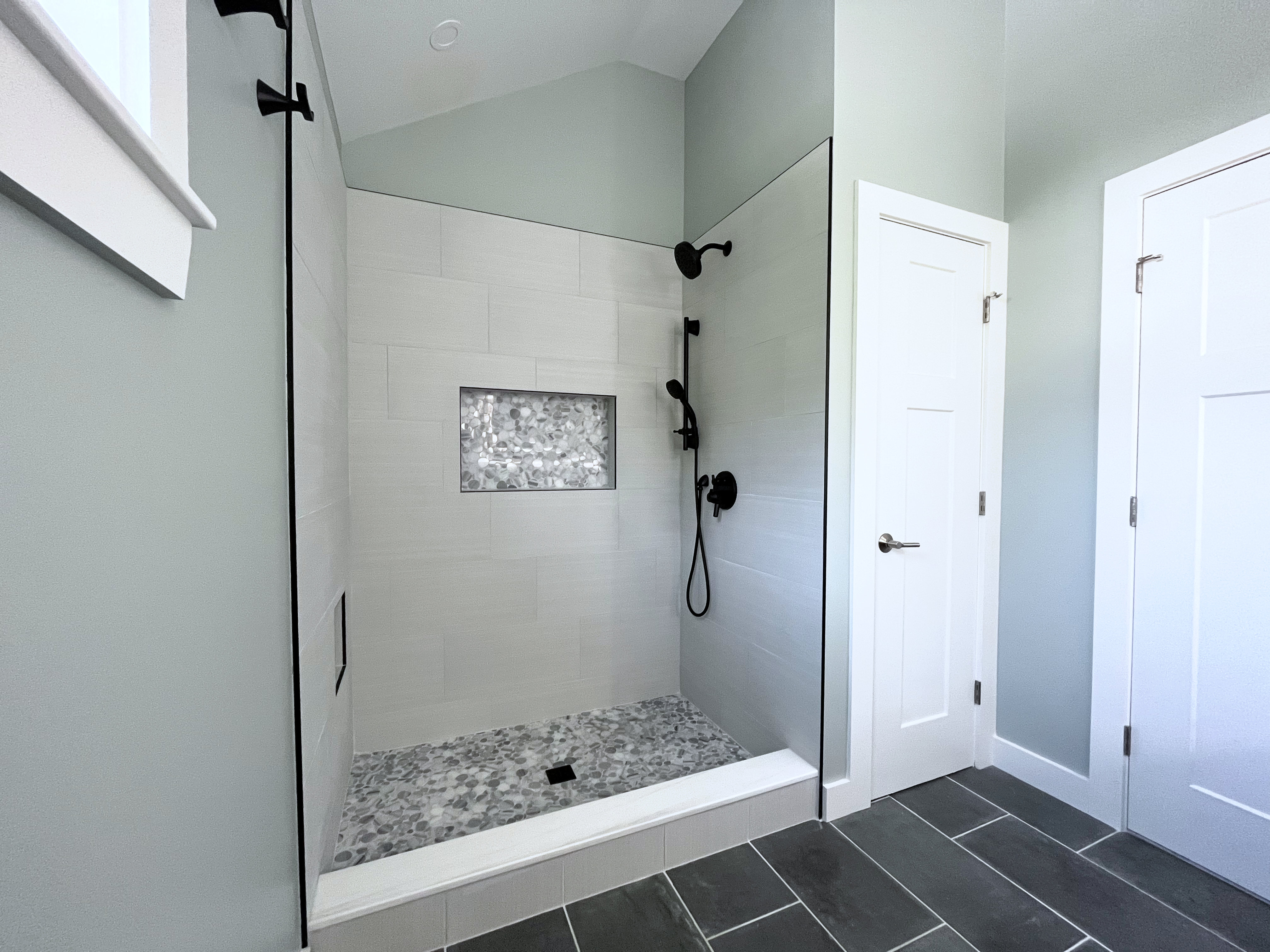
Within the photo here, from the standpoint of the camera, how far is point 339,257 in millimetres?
1827

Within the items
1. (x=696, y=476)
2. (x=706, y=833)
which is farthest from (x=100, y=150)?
(x=696, y=476)

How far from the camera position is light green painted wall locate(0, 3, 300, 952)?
395 millimetres

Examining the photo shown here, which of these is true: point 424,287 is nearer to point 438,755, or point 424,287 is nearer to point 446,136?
point 446,136

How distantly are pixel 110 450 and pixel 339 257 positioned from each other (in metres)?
1.59

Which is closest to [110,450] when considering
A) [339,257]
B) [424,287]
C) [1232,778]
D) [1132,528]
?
[339,257]

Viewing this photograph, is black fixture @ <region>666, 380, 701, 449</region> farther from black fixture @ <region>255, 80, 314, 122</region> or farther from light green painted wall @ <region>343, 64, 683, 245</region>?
black fixture @ <region>255, 80, 314, 122</region>

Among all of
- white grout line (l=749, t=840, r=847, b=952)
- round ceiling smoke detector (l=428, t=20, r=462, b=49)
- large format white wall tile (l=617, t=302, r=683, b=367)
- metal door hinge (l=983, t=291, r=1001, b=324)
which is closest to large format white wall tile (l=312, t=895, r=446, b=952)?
white grout line (l=749, t=840, r=847, b=952)

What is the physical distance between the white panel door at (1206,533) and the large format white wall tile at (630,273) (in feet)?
5.61

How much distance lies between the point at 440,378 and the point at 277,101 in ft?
3.93

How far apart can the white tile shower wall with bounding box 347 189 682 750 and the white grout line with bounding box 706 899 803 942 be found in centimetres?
118

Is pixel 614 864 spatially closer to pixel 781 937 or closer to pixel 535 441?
pixel 781 937

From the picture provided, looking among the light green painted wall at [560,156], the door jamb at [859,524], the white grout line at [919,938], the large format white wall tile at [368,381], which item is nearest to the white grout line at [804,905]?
the white grout line at [919,938]

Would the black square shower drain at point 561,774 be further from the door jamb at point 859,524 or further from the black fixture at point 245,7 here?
the black fixture at point 245,7

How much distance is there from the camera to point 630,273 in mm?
2477
